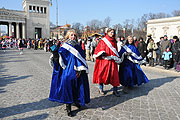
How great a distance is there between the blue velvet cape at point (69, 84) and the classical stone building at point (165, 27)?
2180 inches

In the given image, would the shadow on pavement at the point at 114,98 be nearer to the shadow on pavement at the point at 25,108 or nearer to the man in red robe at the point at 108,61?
the man in red robe at the point at 108,61

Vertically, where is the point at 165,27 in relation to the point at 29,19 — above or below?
below

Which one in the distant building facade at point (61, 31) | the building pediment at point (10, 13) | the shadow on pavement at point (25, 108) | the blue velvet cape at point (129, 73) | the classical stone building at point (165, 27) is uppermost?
the building pediment at point (10, 13)

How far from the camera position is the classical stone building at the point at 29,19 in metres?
57.6

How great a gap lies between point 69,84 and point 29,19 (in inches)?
2520

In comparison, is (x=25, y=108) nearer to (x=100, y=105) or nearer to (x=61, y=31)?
(x=100, y=105)

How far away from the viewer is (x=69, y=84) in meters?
3.84

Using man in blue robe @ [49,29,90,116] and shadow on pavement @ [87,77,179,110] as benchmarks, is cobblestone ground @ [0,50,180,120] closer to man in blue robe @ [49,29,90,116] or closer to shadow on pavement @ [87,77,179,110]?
shadow on pavement @ [87,77,179,110]

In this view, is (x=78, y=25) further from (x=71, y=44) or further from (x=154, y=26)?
(x=71, y=44)

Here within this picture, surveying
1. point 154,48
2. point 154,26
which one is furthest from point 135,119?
point 154,26

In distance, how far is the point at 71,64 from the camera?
3.92 metres

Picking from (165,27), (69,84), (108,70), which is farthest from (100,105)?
(165,27)

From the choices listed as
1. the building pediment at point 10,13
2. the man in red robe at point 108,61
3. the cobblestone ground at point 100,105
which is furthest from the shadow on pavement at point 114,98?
the building pediment at point 10,13

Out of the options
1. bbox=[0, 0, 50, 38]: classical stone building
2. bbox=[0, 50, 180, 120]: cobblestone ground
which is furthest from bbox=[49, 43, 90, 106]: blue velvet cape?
bbox=[0, 0, 50, 38]: classical stone building
